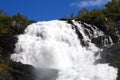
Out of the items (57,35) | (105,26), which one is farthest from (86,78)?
(105,26)

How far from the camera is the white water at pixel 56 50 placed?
53.9m

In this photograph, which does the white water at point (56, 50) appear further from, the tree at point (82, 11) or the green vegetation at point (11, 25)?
the tree at point (82, 11)

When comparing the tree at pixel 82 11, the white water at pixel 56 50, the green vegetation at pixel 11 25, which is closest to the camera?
the white water at pixel 56 50

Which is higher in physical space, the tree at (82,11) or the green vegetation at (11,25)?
the tree at (82,11)

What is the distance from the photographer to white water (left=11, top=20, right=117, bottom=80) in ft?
177

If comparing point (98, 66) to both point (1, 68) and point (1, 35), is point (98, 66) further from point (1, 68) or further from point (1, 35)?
point (1, 35)

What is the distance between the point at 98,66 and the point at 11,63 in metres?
11.1

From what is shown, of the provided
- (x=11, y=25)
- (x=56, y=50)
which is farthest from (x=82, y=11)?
(x=56, y=50)

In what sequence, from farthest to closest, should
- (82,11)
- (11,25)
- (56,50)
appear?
(82,11) < (11,25) < (56,50)

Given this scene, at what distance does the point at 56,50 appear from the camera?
60.0m

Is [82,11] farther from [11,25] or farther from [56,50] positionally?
[56,50]

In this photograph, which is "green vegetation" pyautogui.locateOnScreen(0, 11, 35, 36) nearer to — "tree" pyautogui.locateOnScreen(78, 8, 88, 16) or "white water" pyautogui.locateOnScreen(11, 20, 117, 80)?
"white water" pyautogui.locateOnScreen(11, 20, 117, 80)

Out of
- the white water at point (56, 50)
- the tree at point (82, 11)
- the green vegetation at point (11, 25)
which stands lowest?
the white water at point (56, 50)

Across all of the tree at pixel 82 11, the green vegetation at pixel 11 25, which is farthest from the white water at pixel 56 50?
the tree at pixel 82 11
